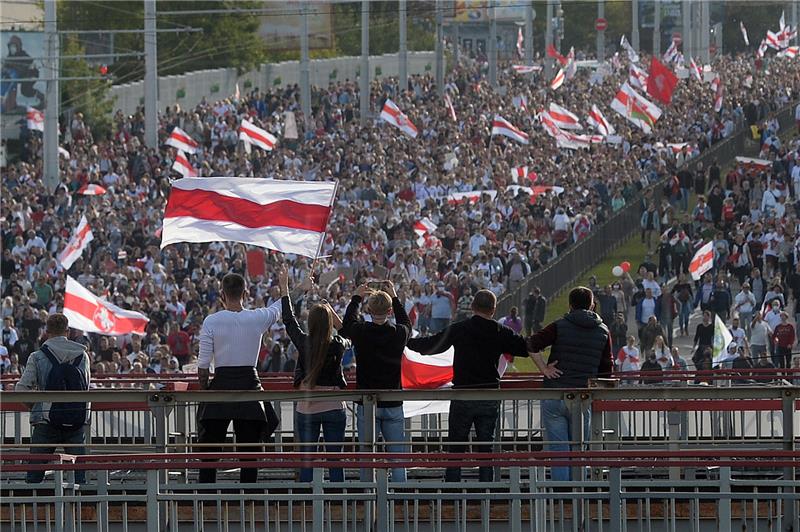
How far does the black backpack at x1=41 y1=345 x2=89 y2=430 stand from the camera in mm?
11594

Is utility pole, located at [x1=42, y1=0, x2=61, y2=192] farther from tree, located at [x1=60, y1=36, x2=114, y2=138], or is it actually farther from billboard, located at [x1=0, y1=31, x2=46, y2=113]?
tree, located at [x1=60, y1=36, x2=114, y2=138]

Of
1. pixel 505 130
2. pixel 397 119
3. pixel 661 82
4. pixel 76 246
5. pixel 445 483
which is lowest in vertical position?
pixel 445 483

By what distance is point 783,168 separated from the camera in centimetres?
3409

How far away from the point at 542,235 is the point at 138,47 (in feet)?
148

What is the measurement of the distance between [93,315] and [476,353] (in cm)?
1066

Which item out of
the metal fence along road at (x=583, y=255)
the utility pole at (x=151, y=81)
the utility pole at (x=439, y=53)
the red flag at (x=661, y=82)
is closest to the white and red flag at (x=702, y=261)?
the metal fence along road at (x=583, y=255)

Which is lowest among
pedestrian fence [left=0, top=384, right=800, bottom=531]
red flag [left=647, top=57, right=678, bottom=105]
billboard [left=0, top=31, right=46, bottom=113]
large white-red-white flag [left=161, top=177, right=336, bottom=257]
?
pedestrian fence [left=0, top=384, right=800, bottom=531]

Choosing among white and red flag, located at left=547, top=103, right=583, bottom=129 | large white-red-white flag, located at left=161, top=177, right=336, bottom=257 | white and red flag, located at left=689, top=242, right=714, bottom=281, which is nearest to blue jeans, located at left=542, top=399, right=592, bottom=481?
large white-red-white flag, located at left=161, top=177, right=336, bottom=257

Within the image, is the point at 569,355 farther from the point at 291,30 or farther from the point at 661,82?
the point at 291,30

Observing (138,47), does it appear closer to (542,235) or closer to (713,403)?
(542,235)

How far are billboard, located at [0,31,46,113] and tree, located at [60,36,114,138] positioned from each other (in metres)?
8.58

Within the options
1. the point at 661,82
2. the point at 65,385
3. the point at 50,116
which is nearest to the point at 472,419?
the point at 65,385

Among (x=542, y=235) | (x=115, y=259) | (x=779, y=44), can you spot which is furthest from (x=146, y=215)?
(x=779, y=44)

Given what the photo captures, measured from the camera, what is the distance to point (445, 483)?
9977 mm
